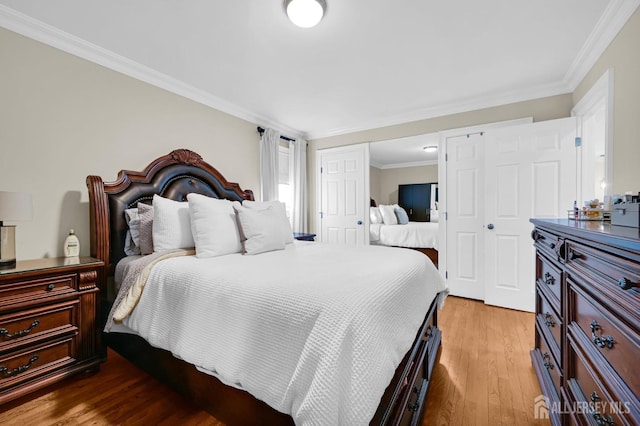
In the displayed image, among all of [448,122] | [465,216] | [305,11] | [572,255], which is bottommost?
[572,255]

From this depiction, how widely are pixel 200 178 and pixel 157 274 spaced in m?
1.55

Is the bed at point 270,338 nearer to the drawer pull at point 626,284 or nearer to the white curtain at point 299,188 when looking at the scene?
the drawer pull at point 626,284

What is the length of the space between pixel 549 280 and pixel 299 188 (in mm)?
3599

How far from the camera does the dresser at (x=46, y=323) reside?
1.57 metres

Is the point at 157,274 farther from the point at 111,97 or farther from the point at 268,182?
the point at 268,182

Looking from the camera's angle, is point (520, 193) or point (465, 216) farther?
point (465, 216)

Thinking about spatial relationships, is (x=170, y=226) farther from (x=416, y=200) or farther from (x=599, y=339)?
(x=416, y=200)

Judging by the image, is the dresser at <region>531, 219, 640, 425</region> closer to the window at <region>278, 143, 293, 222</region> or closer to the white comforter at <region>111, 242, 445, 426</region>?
the white comforter at <region>111, 242, 445, 426</region>

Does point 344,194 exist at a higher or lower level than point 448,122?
lower

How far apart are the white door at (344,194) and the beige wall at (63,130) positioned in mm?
2485

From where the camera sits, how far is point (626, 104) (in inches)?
75.5

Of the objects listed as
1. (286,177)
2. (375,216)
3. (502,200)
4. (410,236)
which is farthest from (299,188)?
(502,200)

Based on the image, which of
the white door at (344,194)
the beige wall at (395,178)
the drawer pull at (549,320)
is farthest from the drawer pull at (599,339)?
the beige wall at (395,178)

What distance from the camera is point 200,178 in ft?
9.89
